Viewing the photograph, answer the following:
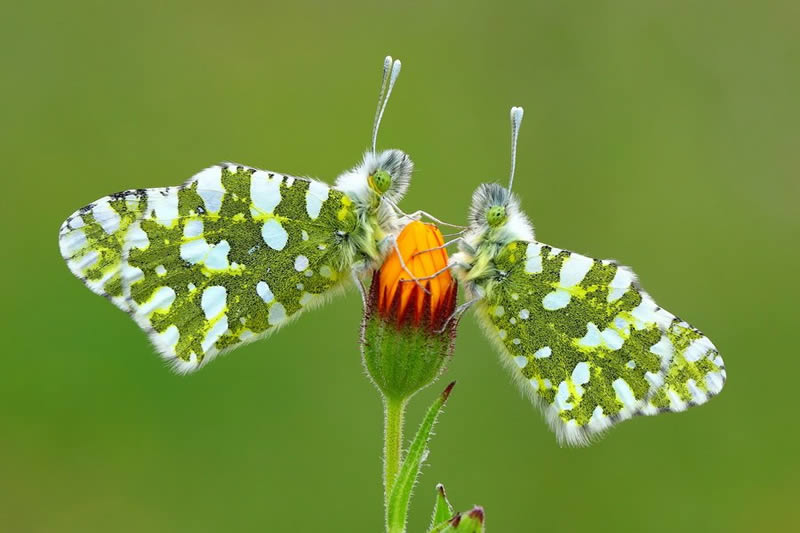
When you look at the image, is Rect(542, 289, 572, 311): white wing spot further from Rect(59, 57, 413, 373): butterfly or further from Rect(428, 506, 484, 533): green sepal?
Rect(428, 506, 484, 533): green sepal

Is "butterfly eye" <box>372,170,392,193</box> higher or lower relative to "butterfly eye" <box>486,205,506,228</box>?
higher

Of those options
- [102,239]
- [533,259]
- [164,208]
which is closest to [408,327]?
[533,259]

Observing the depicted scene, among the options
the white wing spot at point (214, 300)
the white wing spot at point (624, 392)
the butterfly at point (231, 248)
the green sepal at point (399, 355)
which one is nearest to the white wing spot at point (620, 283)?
the white wing spot at point (624, 392)

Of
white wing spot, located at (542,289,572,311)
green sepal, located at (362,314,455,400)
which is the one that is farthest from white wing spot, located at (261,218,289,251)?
white wing spot, located at (542,289,572,311)

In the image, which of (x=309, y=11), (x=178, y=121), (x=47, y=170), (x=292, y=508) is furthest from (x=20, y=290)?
(x=309, y=11)

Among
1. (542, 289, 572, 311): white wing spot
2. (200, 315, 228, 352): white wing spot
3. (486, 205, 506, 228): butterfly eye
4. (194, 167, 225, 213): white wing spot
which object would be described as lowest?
(542, 289, 572, 311): white wing spot

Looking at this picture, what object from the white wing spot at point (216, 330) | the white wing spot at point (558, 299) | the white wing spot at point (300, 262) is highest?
the white wing spot at point (300, 262)

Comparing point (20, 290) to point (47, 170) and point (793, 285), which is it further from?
point (793, 285)

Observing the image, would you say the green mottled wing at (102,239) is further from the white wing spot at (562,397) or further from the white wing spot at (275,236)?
the white wing spot at (562,397)
